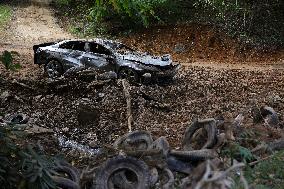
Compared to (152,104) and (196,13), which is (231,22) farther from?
(152,104)

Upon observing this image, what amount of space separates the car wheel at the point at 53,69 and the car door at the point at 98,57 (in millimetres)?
990

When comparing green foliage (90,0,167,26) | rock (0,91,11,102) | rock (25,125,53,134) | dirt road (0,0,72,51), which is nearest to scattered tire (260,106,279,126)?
rock (25,125,53,134)

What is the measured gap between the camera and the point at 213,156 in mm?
7133

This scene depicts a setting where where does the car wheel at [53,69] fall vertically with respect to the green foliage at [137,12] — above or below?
below

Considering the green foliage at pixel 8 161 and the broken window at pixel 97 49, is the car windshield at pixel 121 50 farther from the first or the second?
the green foliage at pixel 8 161

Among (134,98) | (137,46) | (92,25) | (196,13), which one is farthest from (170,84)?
(92,25)

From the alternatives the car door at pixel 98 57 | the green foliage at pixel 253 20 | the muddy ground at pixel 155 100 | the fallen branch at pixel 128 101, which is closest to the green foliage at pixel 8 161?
the muddy ground at pixel 155 100

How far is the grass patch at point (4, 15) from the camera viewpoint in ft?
75.4

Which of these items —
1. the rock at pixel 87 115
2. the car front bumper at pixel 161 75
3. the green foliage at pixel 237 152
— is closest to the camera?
the green foliage at pixel 237 152

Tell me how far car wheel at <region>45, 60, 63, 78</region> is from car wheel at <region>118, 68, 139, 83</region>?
2.00m

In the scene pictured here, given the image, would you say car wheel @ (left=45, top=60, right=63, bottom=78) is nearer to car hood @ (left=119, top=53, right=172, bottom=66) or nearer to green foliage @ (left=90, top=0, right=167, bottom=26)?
car hood @ (left=119, top=53, right=172, bottom=66)

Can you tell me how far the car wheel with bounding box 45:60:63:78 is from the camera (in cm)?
1473

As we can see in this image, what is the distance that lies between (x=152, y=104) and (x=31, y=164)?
606 cm

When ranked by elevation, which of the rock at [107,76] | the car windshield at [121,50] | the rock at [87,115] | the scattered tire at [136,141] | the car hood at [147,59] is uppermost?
the car windshield at [121,50]
